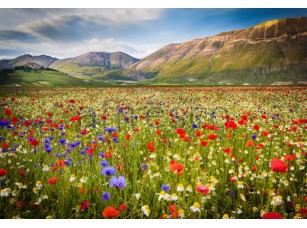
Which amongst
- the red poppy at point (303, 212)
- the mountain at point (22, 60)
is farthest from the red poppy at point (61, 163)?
the mountain at point (22, 60)

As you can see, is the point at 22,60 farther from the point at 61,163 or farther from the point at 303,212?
the point at 303,212

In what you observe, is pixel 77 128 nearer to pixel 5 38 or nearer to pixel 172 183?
pixel 5 38

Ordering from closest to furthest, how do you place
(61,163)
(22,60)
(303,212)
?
1. (303,212)
2. (61,163)
3. (22,60)

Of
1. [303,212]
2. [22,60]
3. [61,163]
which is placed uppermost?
[22,60]

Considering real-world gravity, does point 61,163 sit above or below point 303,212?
above

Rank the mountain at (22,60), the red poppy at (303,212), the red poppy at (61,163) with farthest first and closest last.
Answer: the mountain at (22,60) < the red poppy at (61,163) < the red poppy at (303,212)

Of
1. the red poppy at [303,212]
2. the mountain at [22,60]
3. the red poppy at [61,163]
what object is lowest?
the red poppy at [303,212]

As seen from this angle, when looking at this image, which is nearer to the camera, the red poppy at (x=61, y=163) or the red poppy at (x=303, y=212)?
the red poppy at (x=303, y=212)

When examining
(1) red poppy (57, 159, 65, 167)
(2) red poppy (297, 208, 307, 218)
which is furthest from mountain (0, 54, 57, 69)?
(2) red poppy (297, 208, 307, 218)

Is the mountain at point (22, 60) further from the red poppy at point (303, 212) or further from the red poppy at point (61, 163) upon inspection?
the red poppy at point (303, 212)

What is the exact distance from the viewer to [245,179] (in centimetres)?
375

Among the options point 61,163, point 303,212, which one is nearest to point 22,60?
point 61,163

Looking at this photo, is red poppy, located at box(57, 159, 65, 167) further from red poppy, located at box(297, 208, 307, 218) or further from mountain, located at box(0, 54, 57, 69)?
mountain, located at box(0, 54, 57, 69)
